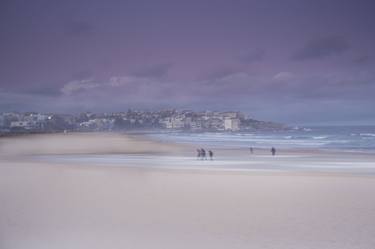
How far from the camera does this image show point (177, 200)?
11.0 feet

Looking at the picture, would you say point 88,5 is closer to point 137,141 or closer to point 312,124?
point 137,141

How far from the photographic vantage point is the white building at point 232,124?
4.18 m

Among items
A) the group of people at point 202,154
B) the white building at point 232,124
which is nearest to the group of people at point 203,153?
the group of people at point 202,154

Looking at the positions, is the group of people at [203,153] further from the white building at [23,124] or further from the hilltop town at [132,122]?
the white building at [23,124]

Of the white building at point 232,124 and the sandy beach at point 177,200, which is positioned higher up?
the white building at point 232,124

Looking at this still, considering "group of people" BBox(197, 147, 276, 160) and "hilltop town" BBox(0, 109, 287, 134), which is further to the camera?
"group of people" BBox(197, 147, 276, 160)

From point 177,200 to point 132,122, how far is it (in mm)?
1150

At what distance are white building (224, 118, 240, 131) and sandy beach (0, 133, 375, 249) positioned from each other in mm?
341

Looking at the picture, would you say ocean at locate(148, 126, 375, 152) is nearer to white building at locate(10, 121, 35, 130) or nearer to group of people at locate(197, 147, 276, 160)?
group of people at locate(197, 147, 276, 160)

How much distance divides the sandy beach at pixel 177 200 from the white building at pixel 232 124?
34 centimetres

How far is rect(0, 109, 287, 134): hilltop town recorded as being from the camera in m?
4.16

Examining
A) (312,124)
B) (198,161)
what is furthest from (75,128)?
(312,124)

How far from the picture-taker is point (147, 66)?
4.16 m

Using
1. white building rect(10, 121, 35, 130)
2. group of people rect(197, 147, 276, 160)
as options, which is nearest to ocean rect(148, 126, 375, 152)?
group of people rect(197, 147, 276, 160)
